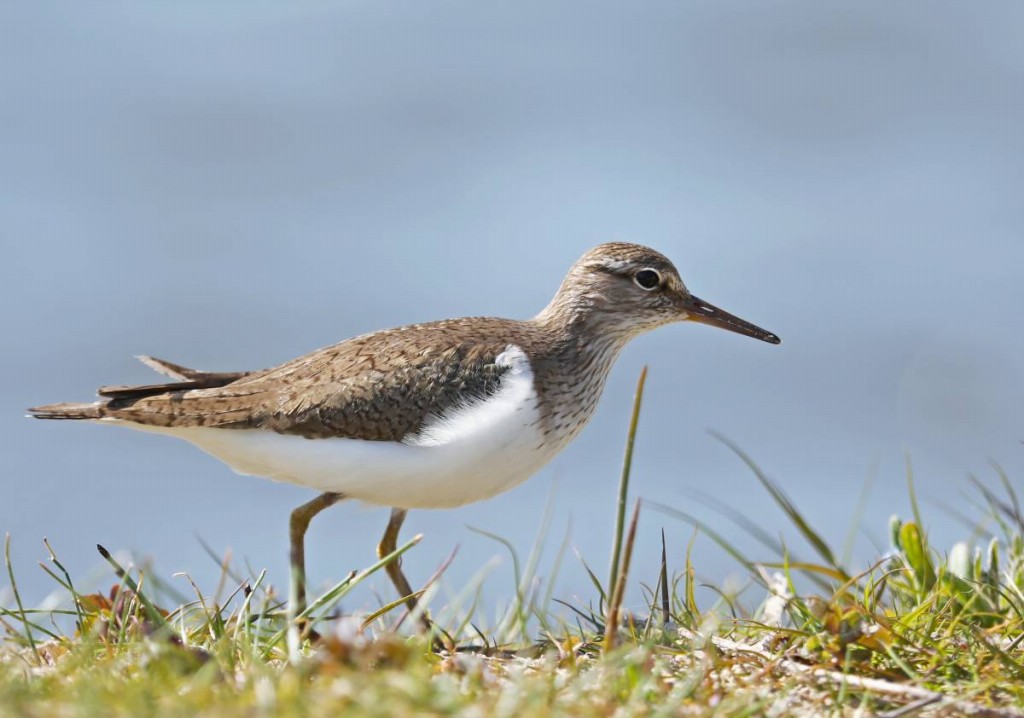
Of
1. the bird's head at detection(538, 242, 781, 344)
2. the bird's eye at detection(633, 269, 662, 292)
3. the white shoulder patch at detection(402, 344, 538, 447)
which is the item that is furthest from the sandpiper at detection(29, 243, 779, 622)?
the bird's eye at detection(633, 269, 662, 292)

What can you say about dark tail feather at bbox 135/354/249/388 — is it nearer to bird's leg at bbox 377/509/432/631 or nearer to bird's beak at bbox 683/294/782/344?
bird's leg at bbox 377/509/432/631

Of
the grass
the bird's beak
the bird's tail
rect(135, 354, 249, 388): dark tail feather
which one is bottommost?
the grass

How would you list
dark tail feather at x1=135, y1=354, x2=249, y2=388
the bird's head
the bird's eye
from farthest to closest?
the bird's eye, the bird's head, dark tail feather at x1=135, y1=354, x2=249, y2=388

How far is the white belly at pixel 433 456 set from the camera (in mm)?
5172

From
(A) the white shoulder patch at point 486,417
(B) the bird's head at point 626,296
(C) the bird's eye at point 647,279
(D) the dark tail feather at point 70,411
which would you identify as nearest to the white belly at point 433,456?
(A) the white shoulder patch at point 486,417

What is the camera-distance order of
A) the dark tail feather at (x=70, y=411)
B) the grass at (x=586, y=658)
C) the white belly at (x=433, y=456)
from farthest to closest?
1. the dark tail feather at (x=70, y=411)
2. the white belly at (x=433, y=456)
3. the grass at (x=586, y=658)

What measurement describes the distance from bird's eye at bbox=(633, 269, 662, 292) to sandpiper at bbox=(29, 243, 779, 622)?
2.06 feet

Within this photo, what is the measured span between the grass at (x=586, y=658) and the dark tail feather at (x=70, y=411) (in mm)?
1335

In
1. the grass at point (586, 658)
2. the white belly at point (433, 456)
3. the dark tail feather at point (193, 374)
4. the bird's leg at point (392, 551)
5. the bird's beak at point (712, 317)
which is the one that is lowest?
the bird's leg at point (392, 551)

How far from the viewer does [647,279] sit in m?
6.39

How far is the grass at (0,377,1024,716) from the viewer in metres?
2.82

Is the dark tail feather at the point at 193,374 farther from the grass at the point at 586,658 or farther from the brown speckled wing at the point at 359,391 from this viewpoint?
the grass at the point at 586,658

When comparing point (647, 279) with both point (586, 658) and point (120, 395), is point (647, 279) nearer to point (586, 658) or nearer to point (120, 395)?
point (120, 395)

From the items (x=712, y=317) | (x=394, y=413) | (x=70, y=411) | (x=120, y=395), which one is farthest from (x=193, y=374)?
(x=712, y=317)
